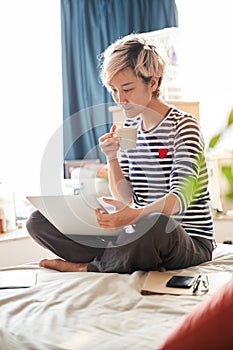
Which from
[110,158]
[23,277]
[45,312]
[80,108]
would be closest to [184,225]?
[110,158]

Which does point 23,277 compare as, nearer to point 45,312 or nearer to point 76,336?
point 45,312

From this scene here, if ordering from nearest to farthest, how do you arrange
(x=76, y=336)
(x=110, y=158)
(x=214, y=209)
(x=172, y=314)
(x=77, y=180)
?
(x=76, y=336)
(x=172, y=314)
(x=110, y=158)
(x=214, y=209)
(x=77, y=180)

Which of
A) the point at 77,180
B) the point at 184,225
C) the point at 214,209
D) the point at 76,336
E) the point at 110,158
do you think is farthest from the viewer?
the point at 77,180

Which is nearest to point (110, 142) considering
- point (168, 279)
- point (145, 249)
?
point (145, 249)

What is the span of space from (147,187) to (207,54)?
152 cm

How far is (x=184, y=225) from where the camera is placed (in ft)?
5.97

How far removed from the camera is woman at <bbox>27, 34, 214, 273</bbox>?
1.66 m

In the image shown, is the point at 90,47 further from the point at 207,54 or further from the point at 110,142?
the point at 110,142

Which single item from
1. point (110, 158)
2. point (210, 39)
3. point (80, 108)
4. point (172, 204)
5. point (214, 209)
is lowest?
point (214, 209)

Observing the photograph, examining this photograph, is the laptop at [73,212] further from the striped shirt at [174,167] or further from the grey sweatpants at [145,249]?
the striped shirt at [174,167]

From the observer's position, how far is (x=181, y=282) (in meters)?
1.49

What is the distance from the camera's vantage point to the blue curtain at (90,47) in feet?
10.6

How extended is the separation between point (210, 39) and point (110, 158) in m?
1.49

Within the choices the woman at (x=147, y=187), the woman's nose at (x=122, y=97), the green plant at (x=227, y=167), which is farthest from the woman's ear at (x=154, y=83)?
the green plant at (x=227, y=167)
